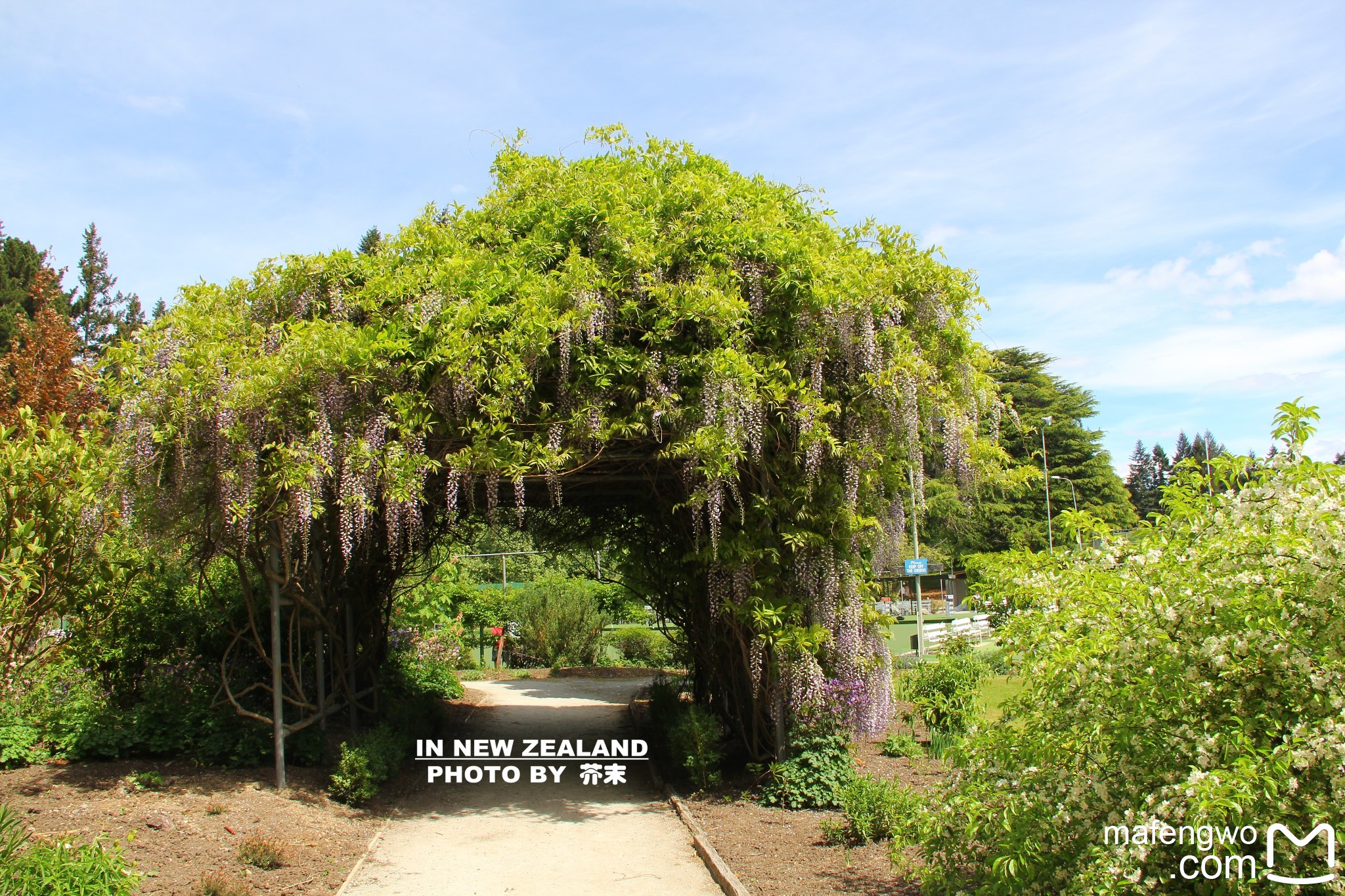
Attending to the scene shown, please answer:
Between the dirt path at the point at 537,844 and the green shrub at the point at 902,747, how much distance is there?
7.21ft

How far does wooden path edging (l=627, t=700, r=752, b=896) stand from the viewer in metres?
5.18

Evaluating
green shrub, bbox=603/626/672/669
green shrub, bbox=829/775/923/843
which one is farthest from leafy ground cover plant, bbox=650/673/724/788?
green shrub, bbox=603/626/672/669

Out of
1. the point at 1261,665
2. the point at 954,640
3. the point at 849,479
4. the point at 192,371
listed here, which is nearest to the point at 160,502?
the point at 192,371

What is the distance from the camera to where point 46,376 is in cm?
1221

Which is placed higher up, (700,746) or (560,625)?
(700,746)

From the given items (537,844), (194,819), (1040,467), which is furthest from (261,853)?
(1040,467)

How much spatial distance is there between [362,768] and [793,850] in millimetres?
3537

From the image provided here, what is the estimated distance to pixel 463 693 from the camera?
13891 mm

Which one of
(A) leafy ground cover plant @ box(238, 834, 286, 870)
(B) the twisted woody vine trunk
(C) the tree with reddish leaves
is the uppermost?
(C) the tree with reddish leaves

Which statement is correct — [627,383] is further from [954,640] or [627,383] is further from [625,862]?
[954,640]

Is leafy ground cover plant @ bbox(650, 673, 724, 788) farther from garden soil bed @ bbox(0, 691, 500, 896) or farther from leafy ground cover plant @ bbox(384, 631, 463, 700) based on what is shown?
leafy ground cover plant @ bbox(384, 631, 463, 700)

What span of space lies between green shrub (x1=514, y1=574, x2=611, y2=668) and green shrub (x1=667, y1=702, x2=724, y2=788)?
40.0ft

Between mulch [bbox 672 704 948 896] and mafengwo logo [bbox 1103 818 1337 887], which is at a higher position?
mafengwo logo [bbox 1103 818 1337 887]

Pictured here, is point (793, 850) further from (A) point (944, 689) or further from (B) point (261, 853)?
(A) point (944, 689)
